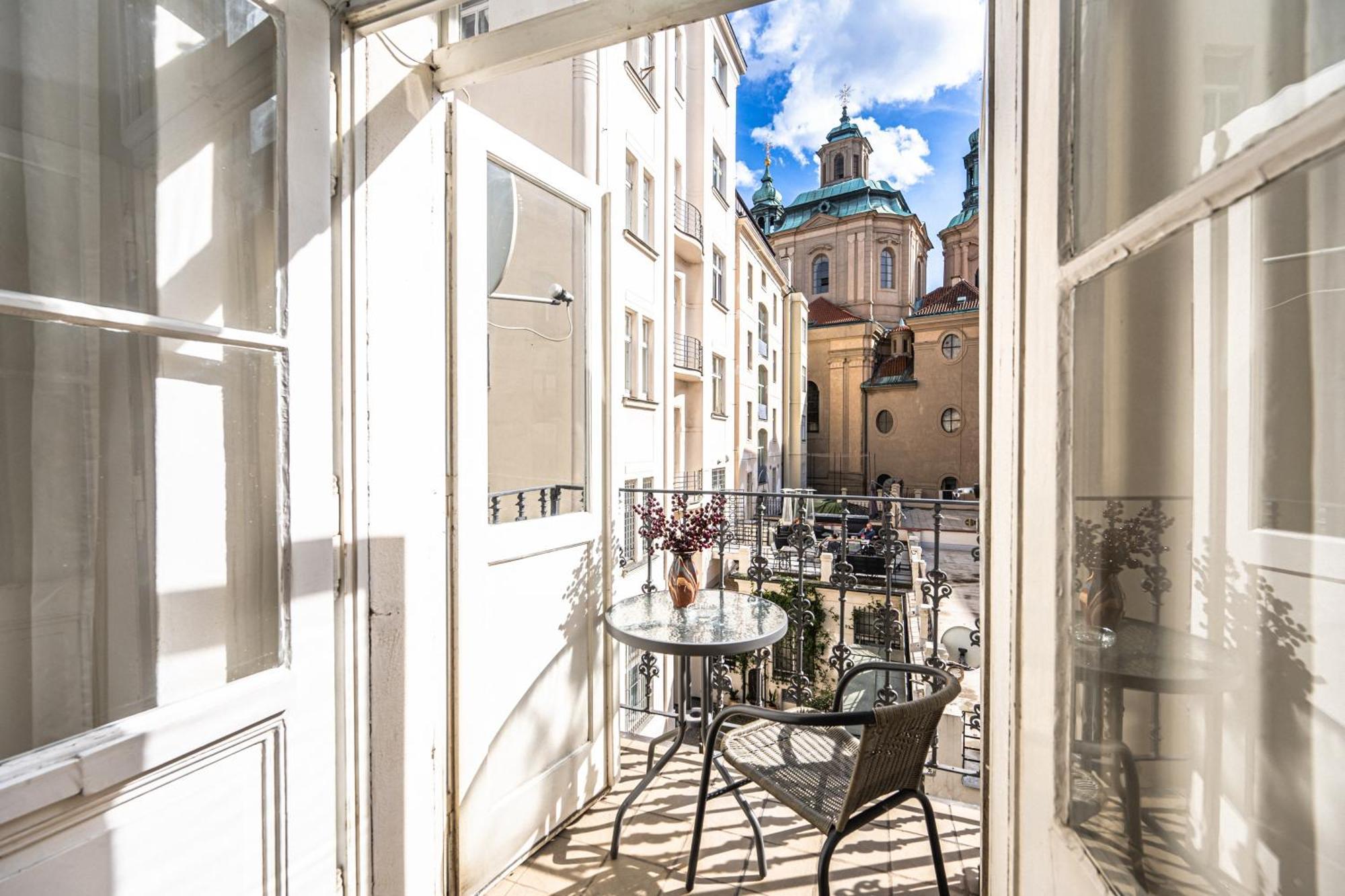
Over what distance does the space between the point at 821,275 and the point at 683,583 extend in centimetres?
3097

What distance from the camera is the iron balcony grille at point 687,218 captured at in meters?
11.2

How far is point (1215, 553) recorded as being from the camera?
51 centimetres

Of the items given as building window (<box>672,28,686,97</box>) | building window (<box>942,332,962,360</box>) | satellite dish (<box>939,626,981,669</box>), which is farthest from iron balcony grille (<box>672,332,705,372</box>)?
building window (<box>942,332,962,360</box>)

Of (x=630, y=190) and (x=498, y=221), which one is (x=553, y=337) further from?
(x=630, y=190)

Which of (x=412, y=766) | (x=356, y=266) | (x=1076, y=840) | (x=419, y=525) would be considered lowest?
(x=412, y=766)

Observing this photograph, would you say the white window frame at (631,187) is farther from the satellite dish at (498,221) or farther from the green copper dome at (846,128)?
the green copper dome at (846,128)

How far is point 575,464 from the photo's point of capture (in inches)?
91.4

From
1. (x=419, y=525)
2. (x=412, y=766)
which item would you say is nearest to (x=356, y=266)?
(x=419, y=525)

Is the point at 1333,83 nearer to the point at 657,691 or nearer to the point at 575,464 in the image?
the point at 575,464

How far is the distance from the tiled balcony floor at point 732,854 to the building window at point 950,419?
2472 centimetres

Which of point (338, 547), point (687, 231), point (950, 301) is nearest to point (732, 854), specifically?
point (338, 547)

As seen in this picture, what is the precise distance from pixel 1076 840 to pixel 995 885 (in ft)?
1.12

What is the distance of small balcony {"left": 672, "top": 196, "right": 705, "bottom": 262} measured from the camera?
11297mm

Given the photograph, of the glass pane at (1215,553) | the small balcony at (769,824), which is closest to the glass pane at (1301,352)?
the glass pane at (1215,553)
